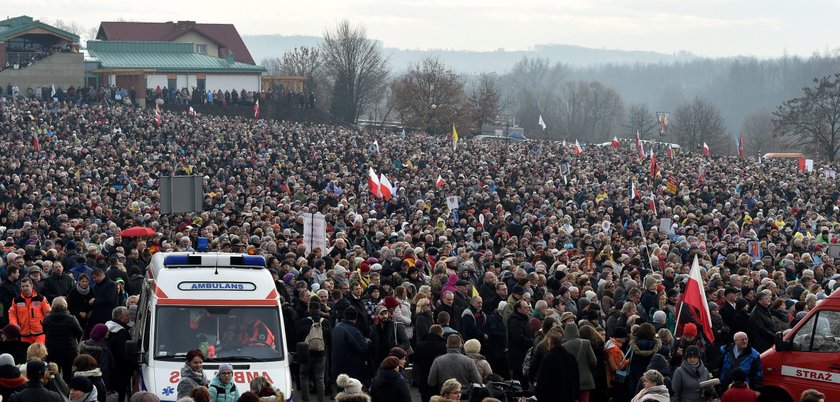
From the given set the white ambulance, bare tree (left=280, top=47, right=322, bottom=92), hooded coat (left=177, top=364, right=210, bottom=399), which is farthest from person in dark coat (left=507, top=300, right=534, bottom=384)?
bare tree (left=280, top=47, right=322, bottom=92)

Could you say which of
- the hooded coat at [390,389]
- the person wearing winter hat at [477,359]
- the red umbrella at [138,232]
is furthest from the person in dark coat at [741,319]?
the red umbrella at [138,232]

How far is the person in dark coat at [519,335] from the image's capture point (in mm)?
15688

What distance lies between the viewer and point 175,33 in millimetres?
91438

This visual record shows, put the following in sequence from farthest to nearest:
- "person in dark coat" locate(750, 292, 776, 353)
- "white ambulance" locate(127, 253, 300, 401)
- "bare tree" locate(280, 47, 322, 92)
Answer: "bare tree" locate(280, 47, 322, 92)
"person in dark coat" locate(750, 292, 776, 353)
"white ambulance" locate(127, 253, 300, 401)

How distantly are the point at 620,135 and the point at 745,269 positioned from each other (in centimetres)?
14799

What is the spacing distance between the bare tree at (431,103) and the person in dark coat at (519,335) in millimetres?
63828

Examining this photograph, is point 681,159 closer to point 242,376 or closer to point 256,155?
point 256,155

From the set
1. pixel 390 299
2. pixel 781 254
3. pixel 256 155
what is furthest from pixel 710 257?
pixel 256 155

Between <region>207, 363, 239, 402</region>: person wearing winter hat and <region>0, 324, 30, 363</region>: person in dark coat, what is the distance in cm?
354

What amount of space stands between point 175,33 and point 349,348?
79494mm

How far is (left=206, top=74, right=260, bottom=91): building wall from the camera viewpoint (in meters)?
81.8

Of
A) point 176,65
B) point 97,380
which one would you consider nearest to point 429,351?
point 97,380

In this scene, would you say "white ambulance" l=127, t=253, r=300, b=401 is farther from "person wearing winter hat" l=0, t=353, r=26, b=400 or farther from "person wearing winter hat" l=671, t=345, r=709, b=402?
"person wearing winter hat" l=671, t=345, r=709, b=402

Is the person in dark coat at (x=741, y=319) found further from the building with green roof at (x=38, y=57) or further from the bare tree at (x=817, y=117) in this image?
the bare tree at (x=817, y=117)
